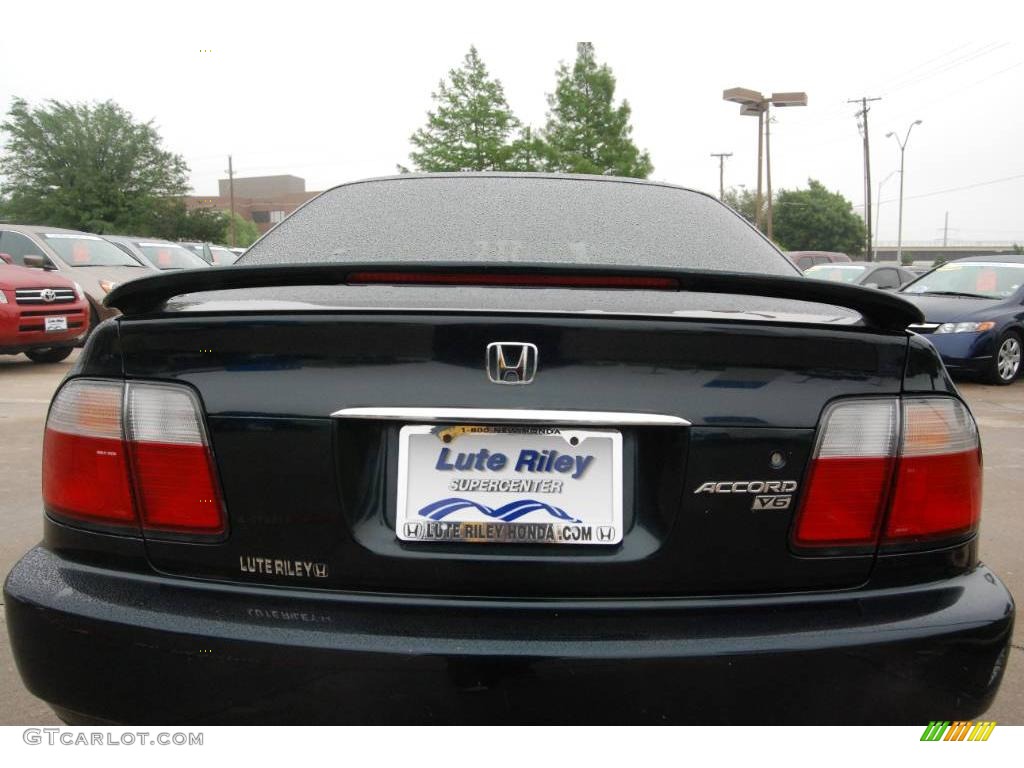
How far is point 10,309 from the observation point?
28.7 ft

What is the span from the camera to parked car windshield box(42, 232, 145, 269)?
11461 mm

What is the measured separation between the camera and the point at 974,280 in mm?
10359

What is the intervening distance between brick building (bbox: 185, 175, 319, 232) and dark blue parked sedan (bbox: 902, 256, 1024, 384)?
9420 centimetres

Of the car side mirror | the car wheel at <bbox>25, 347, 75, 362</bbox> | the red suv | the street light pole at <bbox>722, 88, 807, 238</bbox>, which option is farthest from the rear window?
the street light pole at <bbox>722, 88, 807, 238</bbox>

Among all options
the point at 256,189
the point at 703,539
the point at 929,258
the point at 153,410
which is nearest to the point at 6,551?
the point at 153,410

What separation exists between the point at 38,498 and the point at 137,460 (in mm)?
3421

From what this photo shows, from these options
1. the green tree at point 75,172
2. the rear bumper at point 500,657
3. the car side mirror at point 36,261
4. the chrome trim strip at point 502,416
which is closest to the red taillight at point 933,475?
the rear bumper at point 500,657

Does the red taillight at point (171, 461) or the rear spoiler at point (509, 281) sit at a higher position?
the rear spoiler at point (509, 281)

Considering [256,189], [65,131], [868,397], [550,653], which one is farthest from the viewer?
[256,189]

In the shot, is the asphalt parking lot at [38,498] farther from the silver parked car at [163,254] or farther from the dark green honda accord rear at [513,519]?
the silver parked car at [163,254]

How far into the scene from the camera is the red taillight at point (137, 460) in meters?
1.47

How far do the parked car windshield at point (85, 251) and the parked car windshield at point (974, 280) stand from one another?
442 inches

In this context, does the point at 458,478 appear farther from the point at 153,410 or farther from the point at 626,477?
the point at 153,410

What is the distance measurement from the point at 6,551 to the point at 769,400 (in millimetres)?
3458
